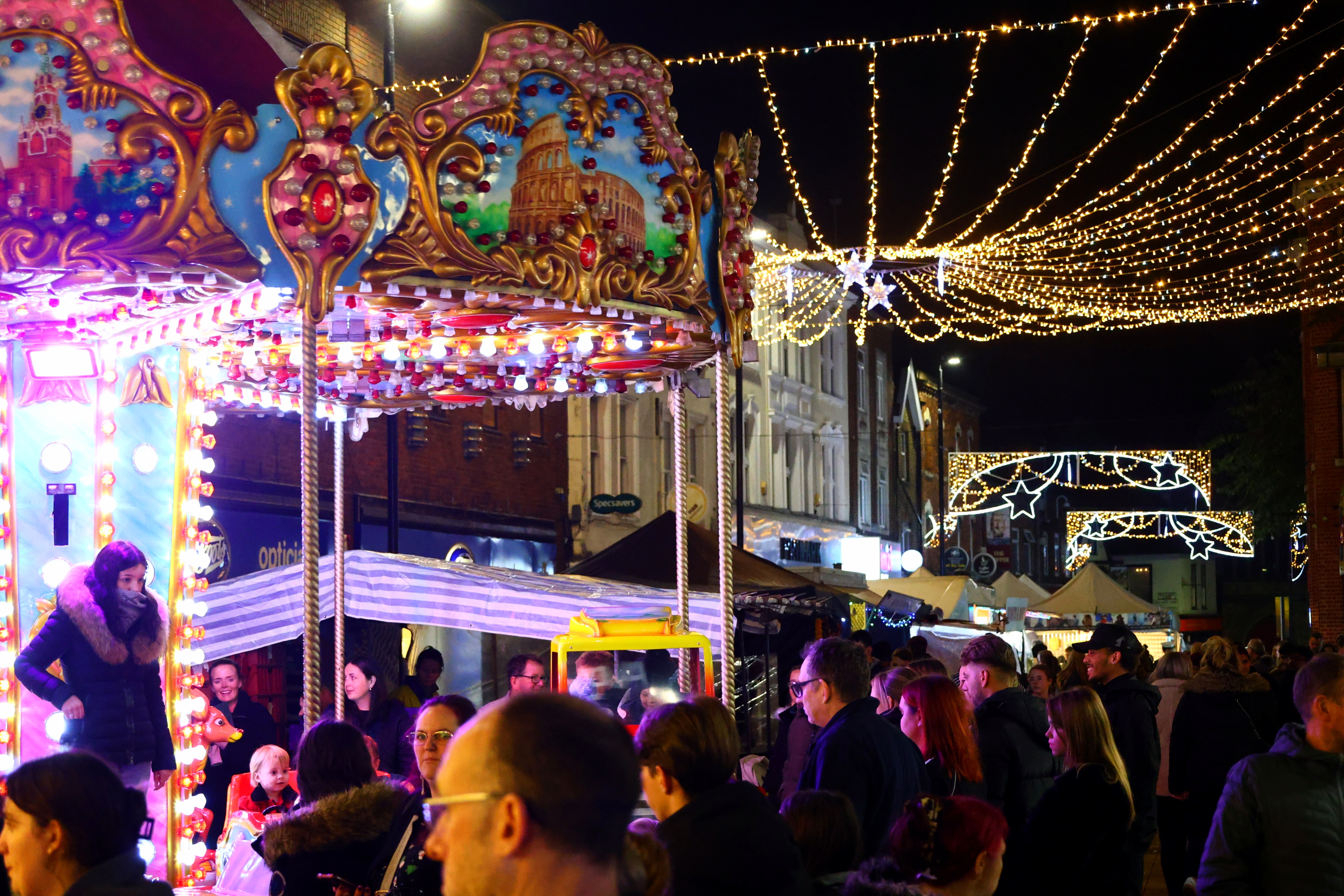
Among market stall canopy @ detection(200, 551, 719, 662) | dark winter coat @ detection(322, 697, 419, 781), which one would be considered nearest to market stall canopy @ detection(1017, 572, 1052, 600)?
market stall canopy @ detection(200, 551, 719, 662)

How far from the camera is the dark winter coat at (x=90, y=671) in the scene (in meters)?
8.56

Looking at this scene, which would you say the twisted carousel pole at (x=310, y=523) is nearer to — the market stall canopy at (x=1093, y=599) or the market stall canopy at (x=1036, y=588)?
the market stall canopy at (x=1093, y=599)

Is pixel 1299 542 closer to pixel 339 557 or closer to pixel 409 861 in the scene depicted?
pixel 339 557

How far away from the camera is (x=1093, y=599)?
29.8 meters

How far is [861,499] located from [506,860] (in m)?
45.6

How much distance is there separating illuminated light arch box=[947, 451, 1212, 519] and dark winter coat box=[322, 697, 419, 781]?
29379 mm

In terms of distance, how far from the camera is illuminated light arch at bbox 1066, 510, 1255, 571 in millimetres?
47688

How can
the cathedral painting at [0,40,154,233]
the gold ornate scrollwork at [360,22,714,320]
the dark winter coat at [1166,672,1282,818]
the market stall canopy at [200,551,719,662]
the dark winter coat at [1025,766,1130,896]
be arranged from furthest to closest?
the market stall canopy at [200,551,719,662], the dark winter coat at [1166,672,1282,818], the gold ornate scrollwork at [360,22,714,320], the cathedral painting at [0,40,154,233], the dark winter coat at [1025,766,1130,896]

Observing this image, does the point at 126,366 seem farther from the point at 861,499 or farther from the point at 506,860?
the point at 861,499

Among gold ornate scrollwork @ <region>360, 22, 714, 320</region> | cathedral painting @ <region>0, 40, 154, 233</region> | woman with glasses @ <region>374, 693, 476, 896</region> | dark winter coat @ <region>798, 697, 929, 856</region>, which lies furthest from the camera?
gold ornate scrollwork @ <region>360, 22, 714, 320</region>

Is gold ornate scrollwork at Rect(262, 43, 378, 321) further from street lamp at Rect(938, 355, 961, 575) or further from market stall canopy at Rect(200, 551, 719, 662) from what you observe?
street lamp at Rect(938, 355, 961, 575)

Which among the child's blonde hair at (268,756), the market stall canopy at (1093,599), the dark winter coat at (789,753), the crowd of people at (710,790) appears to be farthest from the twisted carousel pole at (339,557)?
the market stall canopy at (1093,599)

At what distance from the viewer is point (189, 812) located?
10281 millimetres

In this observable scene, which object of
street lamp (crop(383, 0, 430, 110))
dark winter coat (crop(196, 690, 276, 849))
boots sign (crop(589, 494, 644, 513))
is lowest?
dark winter coat (crop(196, 690, 276, 849))
